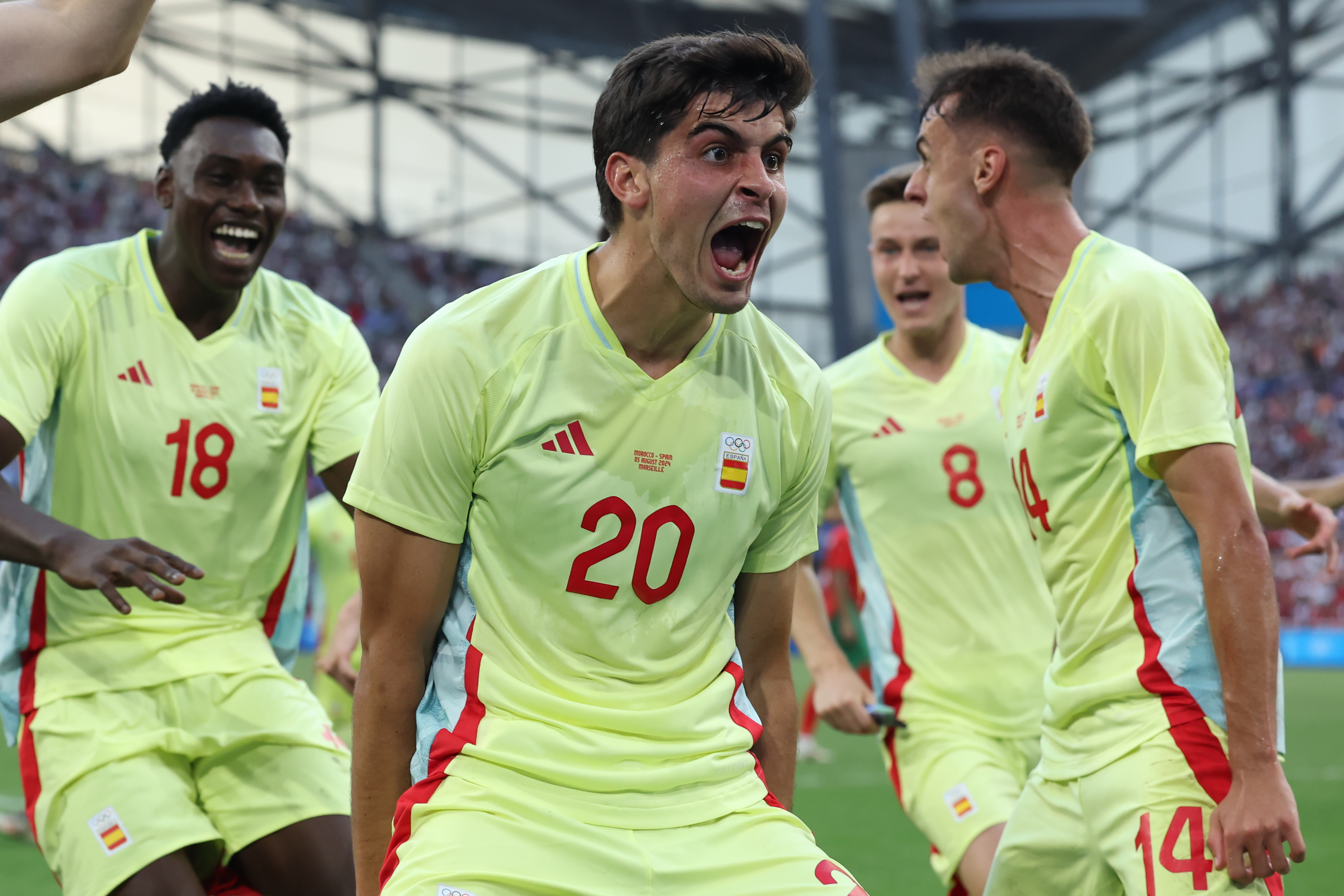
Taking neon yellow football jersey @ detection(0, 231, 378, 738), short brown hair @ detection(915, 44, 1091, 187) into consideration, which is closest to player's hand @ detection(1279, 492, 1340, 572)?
short brown hair @ detection(915, 44, 1091, 187)

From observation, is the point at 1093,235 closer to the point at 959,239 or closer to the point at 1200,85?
the point at 959,239

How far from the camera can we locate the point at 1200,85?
38.1 meters

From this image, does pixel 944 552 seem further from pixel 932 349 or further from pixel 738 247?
pixel 738 247

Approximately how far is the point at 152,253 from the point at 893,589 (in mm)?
2752

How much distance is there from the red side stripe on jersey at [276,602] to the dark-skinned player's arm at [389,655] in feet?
5.09

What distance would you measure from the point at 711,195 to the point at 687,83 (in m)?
0.22

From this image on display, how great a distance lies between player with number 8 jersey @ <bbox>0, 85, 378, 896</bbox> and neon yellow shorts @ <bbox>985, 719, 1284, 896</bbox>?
1866mm

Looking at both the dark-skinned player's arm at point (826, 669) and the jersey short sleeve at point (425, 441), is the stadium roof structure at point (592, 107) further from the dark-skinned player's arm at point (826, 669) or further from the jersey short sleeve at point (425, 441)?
the jersey short sleeve at point (425, 441)

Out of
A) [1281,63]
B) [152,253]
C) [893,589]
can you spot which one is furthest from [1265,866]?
[1281,63]

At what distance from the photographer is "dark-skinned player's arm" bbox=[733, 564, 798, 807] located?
310 cm

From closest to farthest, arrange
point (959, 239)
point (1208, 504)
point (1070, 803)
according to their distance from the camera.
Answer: point (1208, 504) → point (1070, 803) → point (959, 239)

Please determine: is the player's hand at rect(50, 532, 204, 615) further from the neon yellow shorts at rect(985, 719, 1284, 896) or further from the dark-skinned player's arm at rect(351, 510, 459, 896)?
the neon yellow shorts at rect(985, 719, 1284, 896)

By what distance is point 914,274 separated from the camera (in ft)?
17.7

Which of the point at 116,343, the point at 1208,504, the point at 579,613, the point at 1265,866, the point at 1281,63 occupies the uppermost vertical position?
the point at 1281,63
